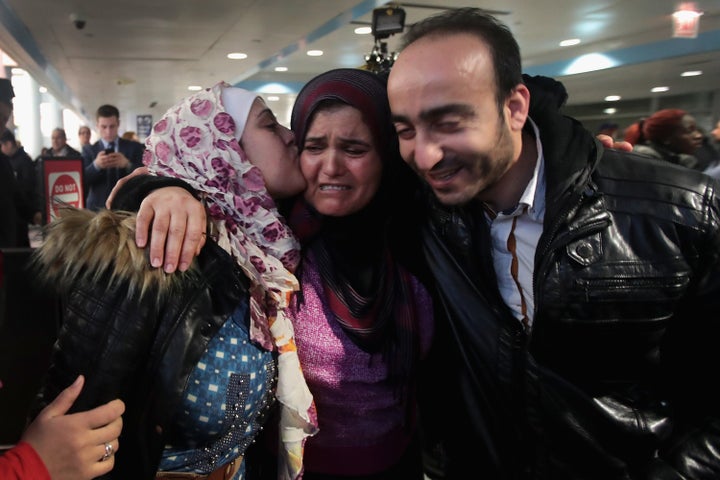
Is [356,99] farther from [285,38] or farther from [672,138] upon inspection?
[285,38]

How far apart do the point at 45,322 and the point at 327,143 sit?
175cm

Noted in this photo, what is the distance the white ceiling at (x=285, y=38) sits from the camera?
663 cm

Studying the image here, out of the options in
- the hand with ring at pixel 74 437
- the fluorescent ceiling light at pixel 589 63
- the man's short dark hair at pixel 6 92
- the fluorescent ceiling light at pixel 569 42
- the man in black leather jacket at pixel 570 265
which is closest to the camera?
the hand with ring at pixel 74 437

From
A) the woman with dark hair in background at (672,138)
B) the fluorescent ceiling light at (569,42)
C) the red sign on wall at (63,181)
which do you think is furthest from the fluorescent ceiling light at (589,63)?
the red sign on wall at (63,181)

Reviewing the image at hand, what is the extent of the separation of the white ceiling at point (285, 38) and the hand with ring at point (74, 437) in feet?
19.2

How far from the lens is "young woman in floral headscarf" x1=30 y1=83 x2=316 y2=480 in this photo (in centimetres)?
114

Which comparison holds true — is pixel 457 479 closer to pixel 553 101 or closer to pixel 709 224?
pixel 709 224

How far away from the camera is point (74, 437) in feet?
3.43

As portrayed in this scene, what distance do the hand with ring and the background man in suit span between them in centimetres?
414

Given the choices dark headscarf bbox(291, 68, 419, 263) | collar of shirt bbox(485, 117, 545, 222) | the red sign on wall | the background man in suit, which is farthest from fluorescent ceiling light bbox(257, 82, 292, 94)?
collar of shirt bbox(485, 117, 545, 222)

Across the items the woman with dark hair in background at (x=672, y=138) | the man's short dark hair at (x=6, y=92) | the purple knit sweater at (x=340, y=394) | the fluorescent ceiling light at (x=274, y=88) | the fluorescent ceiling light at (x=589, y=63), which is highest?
the fluorescent ceiling light at (x=274, y=88)

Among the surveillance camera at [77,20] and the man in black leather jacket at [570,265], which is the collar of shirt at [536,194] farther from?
the surveillance camera at [77,20]

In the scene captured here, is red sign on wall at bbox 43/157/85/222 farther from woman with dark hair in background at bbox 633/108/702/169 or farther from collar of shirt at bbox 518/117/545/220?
woman with dark hair in background at bbox 633/108/702/169

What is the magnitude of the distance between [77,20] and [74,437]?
725 cm
